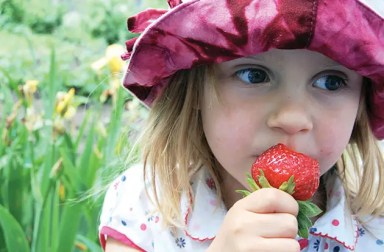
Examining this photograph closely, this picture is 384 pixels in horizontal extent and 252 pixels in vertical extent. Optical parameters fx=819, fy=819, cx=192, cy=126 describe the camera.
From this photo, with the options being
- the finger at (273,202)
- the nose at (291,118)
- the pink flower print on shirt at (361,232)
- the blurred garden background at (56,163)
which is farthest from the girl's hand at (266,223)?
the blurred garden background at (56,163)

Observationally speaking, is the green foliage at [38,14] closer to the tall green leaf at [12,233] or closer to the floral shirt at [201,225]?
the tall green leaf at [12,233]

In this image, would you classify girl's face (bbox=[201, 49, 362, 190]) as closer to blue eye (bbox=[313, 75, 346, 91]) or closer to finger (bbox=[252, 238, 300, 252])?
blue eye (bbox=[313, 75, 346, 91])

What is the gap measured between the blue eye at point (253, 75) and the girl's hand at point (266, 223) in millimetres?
226

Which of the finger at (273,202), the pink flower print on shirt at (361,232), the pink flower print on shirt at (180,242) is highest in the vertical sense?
the finger at (273,202)

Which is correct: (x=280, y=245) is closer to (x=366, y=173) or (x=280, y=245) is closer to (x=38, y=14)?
(x=366, y=173)

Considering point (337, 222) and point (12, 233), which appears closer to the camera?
point (337, 222)

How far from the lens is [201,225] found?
4.79ft

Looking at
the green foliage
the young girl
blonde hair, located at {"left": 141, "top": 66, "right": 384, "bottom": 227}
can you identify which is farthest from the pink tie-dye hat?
the green foliage

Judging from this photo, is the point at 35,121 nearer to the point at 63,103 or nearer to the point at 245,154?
the point at 63,103

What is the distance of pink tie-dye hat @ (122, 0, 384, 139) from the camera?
1.17 m

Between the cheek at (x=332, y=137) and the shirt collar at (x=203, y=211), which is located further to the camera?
the shirt collar at (x=203, y=211)

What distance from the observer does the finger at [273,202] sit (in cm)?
110

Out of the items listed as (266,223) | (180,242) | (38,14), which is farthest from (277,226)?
(38,14)

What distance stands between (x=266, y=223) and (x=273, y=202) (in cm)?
3
